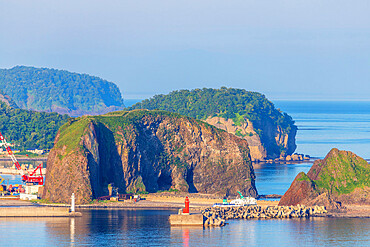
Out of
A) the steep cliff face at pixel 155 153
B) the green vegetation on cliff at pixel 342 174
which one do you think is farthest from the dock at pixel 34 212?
the green vegetation on cliff at pixel 342 174

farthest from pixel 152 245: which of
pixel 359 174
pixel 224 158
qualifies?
pixel 224 158

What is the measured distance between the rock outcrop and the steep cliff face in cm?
1870

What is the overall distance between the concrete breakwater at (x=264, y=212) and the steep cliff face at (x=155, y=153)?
72.8ft

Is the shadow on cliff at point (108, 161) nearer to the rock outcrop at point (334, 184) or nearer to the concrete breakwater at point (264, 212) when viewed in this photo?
the concrete breakwater at point (264, 212)

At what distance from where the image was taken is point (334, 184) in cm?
13538

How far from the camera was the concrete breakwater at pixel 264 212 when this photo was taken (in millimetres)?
122812

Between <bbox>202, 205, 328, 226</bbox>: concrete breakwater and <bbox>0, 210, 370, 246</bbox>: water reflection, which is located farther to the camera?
<bbox>202, 205, 328, 226</bbox>: concrete breakwater

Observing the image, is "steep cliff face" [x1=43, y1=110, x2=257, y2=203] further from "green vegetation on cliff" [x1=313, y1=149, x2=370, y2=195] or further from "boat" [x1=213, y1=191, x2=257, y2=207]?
"boat" [x1=213, y1=191, x2=257, y2=207]

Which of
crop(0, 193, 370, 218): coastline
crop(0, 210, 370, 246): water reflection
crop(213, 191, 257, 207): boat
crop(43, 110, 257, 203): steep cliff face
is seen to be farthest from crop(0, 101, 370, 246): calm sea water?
crop(43, 110, 257, 203): steep cliff face

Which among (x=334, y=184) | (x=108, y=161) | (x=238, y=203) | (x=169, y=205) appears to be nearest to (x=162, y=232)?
(x=238, y=203)

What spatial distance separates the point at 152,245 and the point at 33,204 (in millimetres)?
35763

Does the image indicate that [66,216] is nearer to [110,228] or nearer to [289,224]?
[110,228]

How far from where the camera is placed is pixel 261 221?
120m

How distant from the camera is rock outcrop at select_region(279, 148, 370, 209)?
5182 inches
